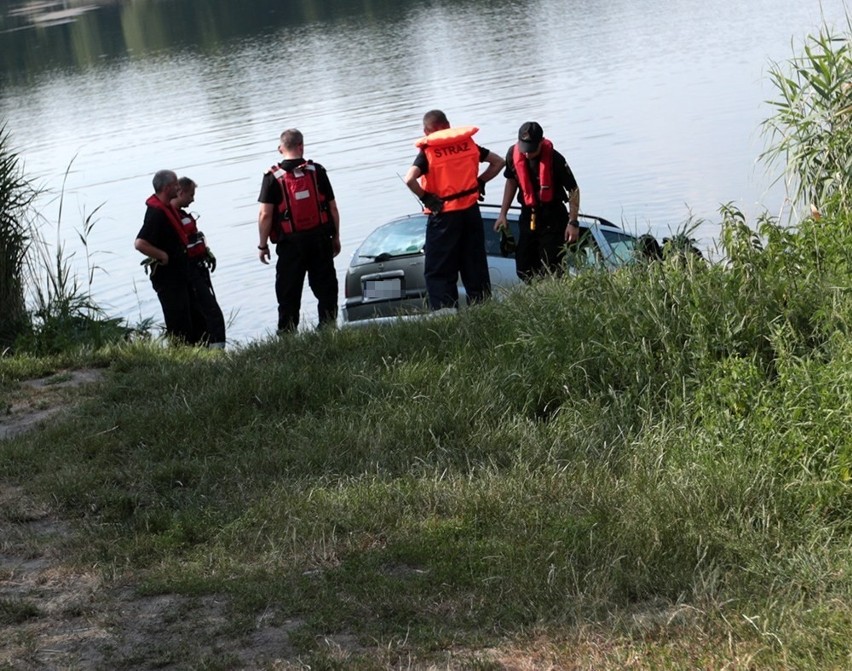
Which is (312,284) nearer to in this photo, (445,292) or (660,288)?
(445,292)

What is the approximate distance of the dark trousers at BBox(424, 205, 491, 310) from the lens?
35.5ft

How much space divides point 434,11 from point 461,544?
51502mm

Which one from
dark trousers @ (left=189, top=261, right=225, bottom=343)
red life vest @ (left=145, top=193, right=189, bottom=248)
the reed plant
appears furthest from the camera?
dark trousers @ (left=189, top=261, right=225, bottom=343)

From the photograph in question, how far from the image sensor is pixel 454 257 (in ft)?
35.8

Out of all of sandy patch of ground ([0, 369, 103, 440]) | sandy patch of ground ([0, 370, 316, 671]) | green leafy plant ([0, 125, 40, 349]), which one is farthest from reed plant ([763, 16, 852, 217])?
green leafy plant ([0, 125, 40, 349])

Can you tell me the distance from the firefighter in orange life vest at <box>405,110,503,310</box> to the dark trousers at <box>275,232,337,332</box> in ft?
2.92

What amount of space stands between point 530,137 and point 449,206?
2.74 ft

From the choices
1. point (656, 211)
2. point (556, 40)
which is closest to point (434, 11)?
point (556, 40)

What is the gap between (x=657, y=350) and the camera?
6.99m

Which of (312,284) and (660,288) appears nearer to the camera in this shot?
(660,288)

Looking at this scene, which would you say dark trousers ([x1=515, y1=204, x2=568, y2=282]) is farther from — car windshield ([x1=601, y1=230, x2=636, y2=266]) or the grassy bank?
the grassy bank

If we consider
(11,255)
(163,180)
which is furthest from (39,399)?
(11,255)

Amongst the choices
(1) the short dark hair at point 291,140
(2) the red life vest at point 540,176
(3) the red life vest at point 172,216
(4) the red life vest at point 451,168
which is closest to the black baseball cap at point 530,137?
(2) the red life vest at point 540,176

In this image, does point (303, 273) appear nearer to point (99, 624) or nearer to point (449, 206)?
point (449, 206)
